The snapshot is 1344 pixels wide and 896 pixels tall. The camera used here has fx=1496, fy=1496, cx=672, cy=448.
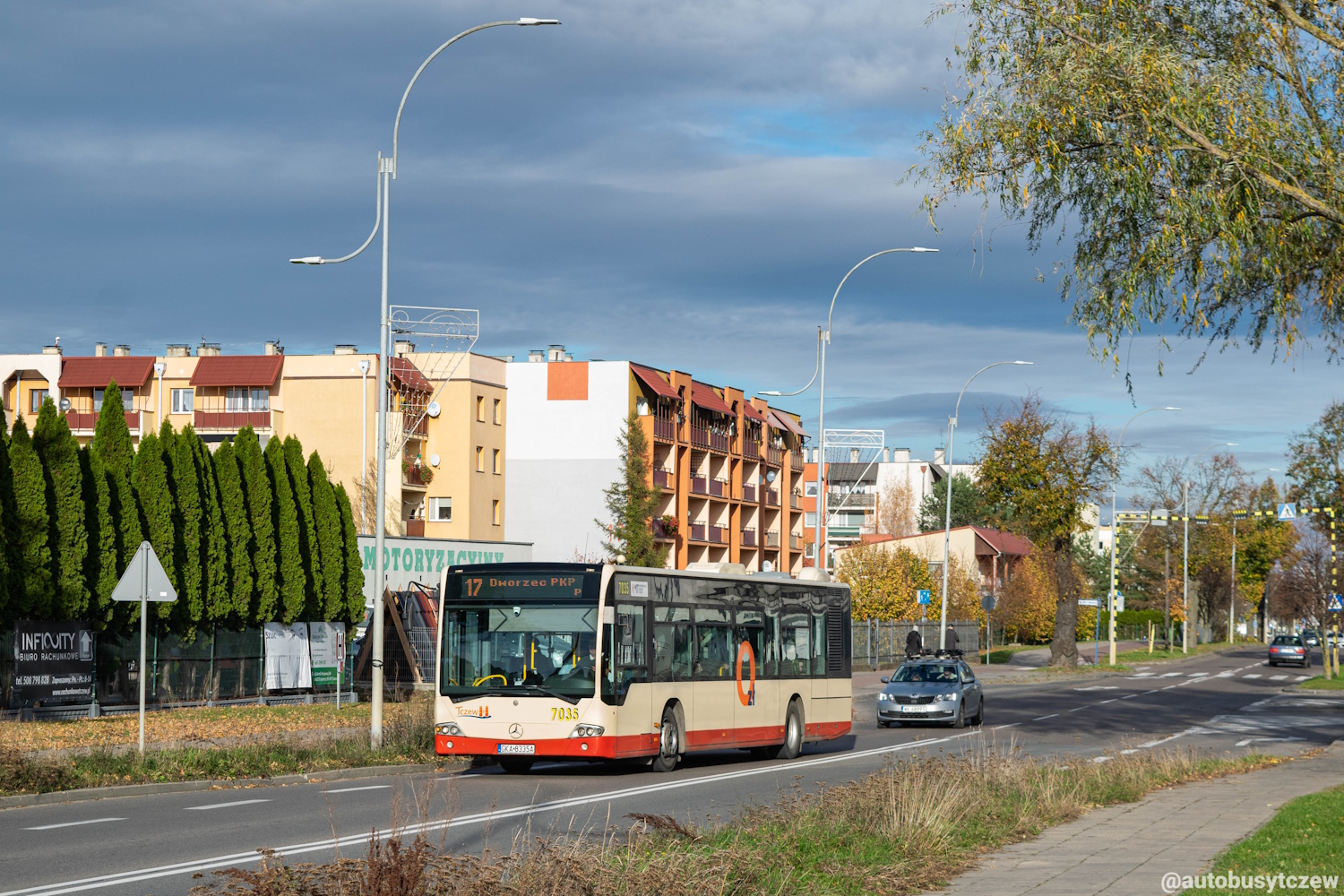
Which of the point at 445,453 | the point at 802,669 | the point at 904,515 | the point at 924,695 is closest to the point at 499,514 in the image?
the point at 445,453

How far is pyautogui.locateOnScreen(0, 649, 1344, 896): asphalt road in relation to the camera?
11375mm

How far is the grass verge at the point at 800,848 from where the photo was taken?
707 cm

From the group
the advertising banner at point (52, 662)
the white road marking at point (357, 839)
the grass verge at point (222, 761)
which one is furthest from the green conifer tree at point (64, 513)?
the white road marking at point (357, 839)

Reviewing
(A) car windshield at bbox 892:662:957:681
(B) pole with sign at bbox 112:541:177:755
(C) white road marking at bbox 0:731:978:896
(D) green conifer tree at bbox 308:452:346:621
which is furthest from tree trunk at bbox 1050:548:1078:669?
(B) pole with sign at bbox 112:541:177:755

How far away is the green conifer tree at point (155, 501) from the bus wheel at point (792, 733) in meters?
16.5

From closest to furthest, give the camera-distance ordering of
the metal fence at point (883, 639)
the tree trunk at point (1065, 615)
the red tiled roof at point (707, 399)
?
the tree trunk at point (1065, 615), the metal fence at point (883, 639), the red tiled roof at point (707, 399)

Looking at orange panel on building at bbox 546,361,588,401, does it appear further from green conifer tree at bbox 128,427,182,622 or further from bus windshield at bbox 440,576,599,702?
bus windshield at bbox 440,576,599,702

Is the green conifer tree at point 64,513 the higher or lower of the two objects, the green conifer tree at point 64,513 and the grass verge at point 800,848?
the higher

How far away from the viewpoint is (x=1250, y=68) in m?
16.7

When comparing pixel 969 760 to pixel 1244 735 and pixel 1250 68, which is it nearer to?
pixel 1250 68

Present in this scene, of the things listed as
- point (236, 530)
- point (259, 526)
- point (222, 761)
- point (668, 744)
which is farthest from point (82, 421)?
point (668, 744)

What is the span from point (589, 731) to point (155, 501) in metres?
Answer: 19.4

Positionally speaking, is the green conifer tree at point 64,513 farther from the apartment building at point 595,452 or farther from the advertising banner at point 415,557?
the apartment building at point 595,452

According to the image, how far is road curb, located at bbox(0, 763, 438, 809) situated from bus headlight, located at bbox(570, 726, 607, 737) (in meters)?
2.66
